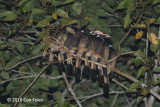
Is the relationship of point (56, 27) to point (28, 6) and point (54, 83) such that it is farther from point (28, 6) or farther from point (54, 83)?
point (54, 83)

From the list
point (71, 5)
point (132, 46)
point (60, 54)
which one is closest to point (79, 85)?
point (132, 46)

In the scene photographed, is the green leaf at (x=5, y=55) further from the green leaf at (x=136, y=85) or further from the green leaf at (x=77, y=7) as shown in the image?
the green leaf at (x=136, y=85)

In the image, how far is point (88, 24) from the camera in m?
2.78

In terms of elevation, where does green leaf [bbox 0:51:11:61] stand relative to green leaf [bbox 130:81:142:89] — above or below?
above

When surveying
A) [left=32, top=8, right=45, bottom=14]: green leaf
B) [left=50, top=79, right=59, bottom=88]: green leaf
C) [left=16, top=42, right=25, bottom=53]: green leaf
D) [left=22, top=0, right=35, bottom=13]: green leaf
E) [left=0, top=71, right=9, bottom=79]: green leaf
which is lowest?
[left=50, top=79, right=59, bottom=88]: green leaf

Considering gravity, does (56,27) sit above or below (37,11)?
below

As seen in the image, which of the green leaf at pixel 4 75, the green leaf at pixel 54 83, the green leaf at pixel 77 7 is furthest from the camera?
the green leaf at pixel 54 83

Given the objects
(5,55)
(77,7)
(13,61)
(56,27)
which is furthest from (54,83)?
(77,7)

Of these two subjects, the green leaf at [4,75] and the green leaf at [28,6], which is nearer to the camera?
the green leaf at [28,6]

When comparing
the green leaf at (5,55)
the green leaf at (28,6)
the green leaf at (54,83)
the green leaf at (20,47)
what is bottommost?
the green leaf at (54,83)

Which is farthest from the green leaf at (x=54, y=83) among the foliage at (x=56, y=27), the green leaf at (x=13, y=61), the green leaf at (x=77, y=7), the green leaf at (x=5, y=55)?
the green leaf at (x=77, y=7)

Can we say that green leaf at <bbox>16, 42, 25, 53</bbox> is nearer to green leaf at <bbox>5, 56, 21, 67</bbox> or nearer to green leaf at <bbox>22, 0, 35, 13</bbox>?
green leaf at <bbox>5, 56, 21, 67</bbox>

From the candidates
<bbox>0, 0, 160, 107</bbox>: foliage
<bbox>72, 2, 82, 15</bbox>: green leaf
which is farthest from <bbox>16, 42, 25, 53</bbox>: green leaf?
<bbox>72, 2, 82, 15</bbox>: green leaf

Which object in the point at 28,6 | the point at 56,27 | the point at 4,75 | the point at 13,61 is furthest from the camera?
the point at 13,61
